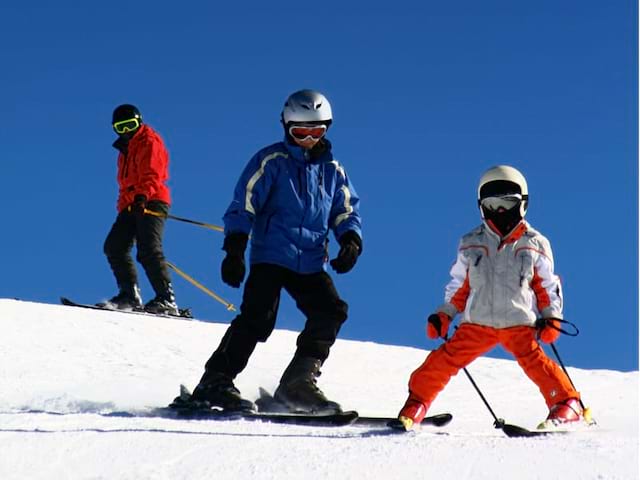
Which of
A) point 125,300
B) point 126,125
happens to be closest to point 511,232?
point 126,125

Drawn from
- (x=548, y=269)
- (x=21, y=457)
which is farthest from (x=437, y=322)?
(x=21, y=457)

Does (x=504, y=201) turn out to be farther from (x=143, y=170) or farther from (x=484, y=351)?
(x=143, y=170)

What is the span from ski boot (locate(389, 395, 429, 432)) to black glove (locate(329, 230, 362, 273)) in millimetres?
896

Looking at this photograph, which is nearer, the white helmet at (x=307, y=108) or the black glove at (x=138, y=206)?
the white helmet at (x=307, y=108)

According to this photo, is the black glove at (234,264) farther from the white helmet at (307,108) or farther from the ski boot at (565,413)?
the ski boot at (565,413)

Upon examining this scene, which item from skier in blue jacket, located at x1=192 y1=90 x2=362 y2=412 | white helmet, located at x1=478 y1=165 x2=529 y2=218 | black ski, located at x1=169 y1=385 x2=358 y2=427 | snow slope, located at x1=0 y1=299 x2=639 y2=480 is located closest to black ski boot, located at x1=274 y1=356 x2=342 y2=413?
skier in blue jacket, located at x1=192 y1=90 x2=362 y2=412

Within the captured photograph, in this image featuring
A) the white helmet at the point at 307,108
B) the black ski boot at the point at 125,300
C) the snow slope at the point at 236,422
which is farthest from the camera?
the black ski boot at the point at 125,300

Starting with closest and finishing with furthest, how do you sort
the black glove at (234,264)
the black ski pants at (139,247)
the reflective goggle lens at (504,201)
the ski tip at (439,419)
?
the reflective goggle lens at (504,201), the black glove at (234,264), the ski tip at (439,419), the black ski pants at (139,247)

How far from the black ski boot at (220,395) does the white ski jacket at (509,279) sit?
1.19 m

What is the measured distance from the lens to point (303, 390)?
5.74 metres

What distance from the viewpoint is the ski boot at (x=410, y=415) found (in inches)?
→ 198

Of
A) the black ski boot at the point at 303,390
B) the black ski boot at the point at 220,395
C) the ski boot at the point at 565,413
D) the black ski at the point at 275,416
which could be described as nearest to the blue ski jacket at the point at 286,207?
the black ski boot at the point at 303,390

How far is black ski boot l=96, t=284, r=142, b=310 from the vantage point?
1025 centimetres

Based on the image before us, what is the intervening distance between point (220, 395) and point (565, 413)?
182 centimetres
